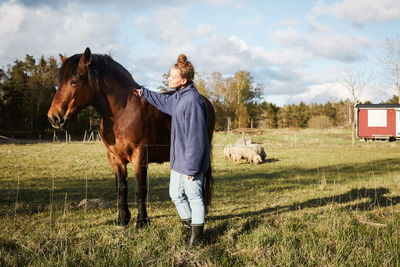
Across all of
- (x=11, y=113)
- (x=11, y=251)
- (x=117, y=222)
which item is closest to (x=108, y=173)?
(x=117, y=222)

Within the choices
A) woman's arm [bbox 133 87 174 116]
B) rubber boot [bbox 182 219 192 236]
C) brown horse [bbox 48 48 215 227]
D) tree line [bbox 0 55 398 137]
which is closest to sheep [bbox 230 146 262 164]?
brown horse [bbox 48 48 215 227]

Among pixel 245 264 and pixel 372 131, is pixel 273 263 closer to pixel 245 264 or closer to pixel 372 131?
pixel 245 264

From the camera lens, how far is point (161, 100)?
3.34m

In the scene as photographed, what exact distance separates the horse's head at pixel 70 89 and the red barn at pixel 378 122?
571cm

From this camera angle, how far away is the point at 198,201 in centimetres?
297

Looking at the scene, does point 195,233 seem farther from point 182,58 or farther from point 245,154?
point 245,154

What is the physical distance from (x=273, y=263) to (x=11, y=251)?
2654 millimetres

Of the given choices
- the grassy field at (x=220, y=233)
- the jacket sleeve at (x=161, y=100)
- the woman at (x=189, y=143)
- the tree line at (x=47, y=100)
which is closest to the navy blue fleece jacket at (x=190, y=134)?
the woman at (x=189, y=143)

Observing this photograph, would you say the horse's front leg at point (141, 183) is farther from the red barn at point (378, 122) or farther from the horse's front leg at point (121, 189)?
the red barn at point (378, 122)

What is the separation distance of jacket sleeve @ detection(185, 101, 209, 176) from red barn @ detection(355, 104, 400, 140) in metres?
4.86

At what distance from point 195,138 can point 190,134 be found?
0.07m

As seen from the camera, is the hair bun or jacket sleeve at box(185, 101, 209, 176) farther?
the hair bun

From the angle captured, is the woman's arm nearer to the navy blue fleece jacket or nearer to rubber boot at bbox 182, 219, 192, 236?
the navy blue fleece jacket

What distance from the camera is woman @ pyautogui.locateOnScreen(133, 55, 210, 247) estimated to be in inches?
111
